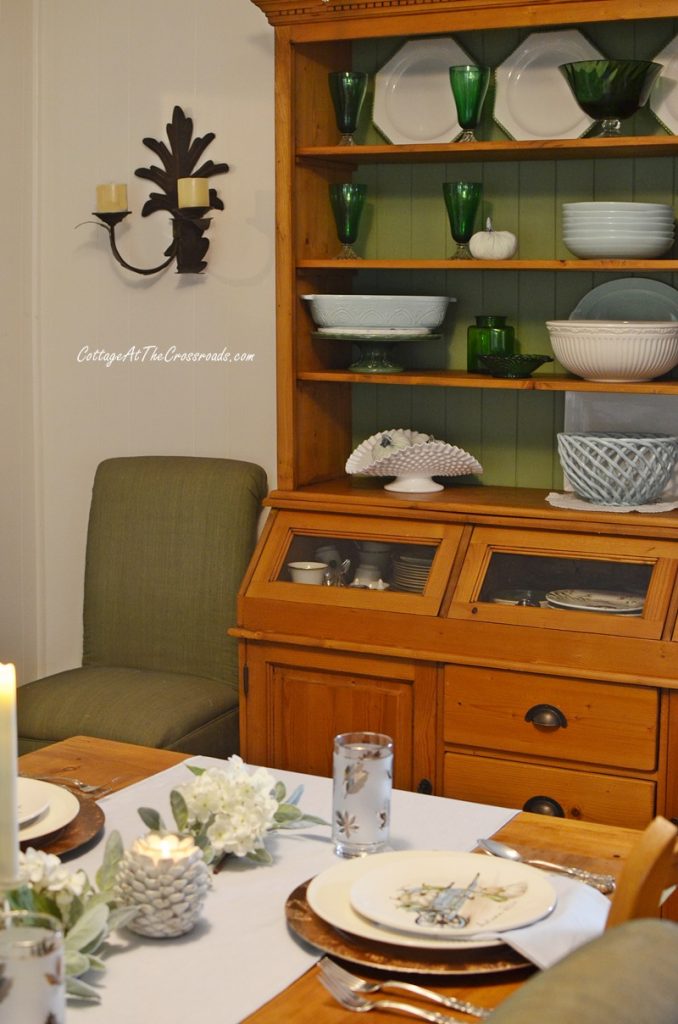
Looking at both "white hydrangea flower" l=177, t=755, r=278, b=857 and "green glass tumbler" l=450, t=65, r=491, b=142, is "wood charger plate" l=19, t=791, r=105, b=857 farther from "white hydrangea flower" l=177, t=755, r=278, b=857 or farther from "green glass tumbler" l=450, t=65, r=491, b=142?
"green glass tumbler" l=450, t=65, r=491, b=142

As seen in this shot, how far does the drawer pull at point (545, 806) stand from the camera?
2555 mm

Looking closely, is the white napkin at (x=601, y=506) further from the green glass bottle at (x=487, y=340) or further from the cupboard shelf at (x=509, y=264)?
the cupboard shelf at (x=509, y=264)

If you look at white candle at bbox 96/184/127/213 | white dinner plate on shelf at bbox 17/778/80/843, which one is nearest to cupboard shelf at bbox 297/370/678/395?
white candle at bbox 96/184/127/213

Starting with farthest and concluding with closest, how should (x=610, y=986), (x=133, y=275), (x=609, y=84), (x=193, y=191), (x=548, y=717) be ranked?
(x=133, y=275), (x=193, y=191), (x=609, y=84), (x=548, y=717), (x=610, y=986)

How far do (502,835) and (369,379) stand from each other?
60.2 inches

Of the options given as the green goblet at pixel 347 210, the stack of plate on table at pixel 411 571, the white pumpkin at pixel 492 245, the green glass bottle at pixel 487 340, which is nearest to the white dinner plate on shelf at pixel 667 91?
the white pumpkin at pixel 492 245

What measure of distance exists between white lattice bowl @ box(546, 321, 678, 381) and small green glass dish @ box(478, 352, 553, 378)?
0.22 ft

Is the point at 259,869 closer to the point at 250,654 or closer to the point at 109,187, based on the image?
the point at 250,654

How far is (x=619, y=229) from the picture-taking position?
2703mm

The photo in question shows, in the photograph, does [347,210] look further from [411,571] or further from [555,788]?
[555,788]

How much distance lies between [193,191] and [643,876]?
2586mm

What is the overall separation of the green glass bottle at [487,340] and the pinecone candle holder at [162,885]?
1840mm

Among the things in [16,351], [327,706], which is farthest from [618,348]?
[16,351]

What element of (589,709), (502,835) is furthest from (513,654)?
(502,835)
